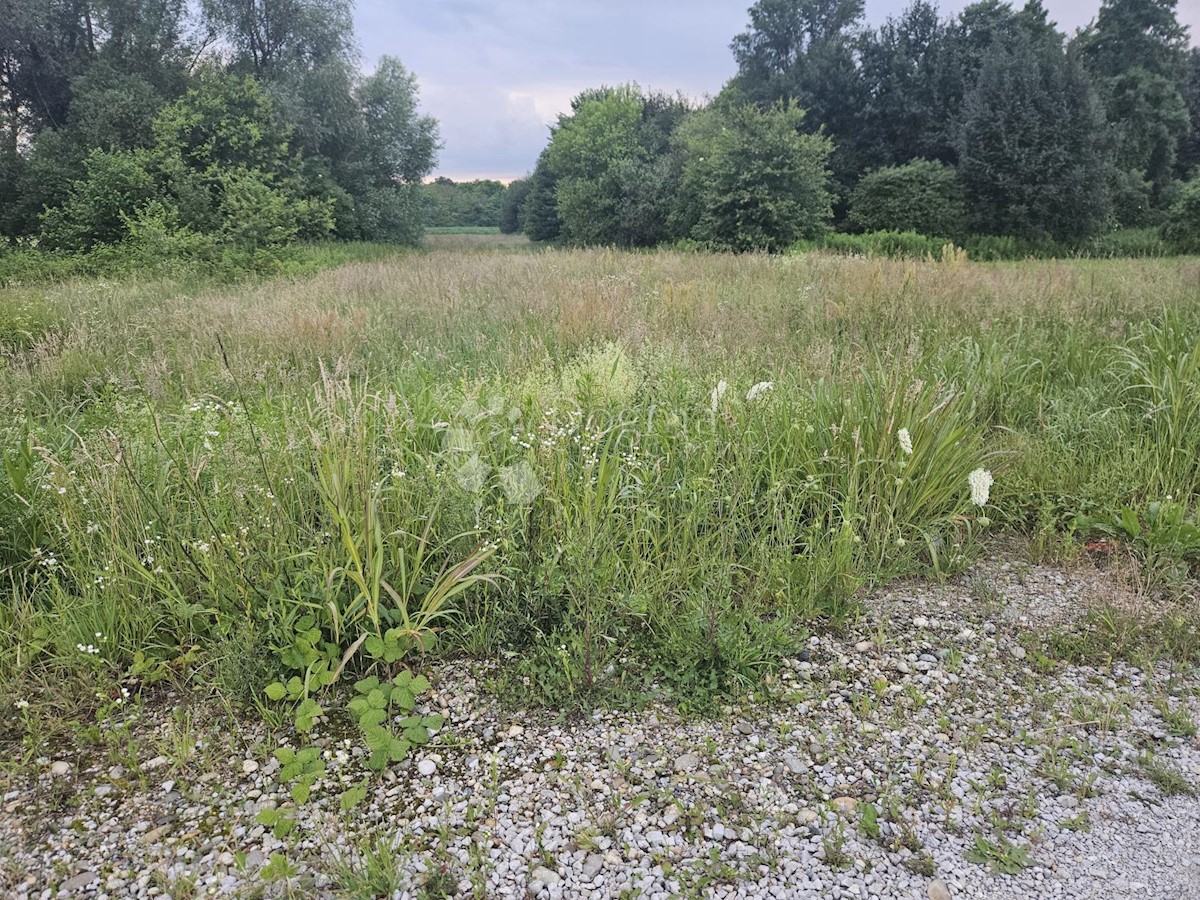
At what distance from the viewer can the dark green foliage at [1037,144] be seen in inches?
944

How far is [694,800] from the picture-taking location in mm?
2102

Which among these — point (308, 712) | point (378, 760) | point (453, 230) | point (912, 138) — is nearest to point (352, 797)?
point (378, 760)

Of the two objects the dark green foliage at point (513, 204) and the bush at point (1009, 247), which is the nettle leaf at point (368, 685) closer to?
the bush at point (1009, 247)

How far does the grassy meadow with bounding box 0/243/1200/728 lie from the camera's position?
2598 mm

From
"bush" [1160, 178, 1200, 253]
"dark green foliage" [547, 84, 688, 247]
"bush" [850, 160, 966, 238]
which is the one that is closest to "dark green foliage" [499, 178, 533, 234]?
"dark green foliage" [547, 84, 688, 247]

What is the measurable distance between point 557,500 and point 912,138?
116 feet

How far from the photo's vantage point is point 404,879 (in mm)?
1838

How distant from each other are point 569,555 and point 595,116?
38.2m

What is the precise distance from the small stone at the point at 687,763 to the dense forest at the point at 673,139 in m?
17.2

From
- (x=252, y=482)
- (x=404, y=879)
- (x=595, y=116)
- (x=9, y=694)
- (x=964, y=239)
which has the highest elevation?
(x=595, y=116)

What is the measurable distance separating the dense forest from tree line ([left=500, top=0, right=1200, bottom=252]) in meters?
0.11

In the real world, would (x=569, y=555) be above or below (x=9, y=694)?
above

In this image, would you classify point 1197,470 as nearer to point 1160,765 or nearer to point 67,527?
point 1160,765

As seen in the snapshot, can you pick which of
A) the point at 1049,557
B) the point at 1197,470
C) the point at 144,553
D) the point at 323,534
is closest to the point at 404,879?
the point at 323,534
